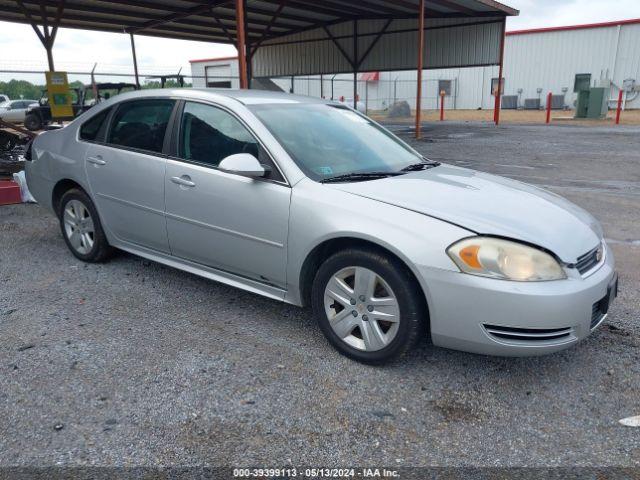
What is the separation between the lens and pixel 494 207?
292 centimetres

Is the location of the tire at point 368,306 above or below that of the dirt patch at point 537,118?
below

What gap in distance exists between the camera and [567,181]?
8719 millimetres

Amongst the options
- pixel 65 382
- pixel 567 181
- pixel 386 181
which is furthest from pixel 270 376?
pixel 567 181

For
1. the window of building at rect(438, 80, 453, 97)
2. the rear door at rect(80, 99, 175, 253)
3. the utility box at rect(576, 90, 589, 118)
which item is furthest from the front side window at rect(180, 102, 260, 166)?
the window of building at rect(438, 80, 453, 97)

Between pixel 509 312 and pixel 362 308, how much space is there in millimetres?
788

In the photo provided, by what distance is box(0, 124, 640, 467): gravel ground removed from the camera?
2.30 meters

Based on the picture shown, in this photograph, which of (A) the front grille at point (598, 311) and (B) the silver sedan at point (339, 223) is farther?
(A) the front grille at point (598, 311)

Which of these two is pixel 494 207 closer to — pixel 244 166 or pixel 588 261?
pixel 588 261

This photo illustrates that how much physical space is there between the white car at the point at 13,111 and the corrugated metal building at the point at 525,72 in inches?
349

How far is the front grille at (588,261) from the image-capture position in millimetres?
2699

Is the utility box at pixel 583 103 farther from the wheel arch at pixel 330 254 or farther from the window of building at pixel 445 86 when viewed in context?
the wheel arch at pixel 330 254

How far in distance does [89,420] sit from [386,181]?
2070 mm

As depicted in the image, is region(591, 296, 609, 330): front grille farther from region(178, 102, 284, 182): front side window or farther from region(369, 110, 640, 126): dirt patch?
region(369, 110, 640, 126): dirt patch

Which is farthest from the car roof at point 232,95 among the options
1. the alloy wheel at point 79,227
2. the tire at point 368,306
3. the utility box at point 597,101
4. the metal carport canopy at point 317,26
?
the utility box at point 597,101
